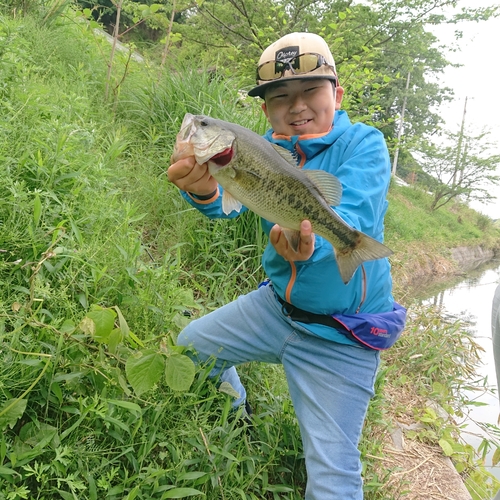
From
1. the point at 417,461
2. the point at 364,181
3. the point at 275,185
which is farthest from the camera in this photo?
the point at 417,461

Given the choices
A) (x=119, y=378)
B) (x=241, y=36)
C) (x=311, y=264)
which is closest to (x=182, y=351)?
(x=119, y=378)

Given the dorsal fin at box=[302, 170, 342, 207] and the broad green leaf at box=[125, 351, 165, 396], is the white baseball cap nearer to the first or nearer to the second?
the dorsal fin at box=[302, 170, 342, 207]

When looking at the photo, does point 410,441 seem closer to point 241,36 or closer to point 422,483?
point 422,483

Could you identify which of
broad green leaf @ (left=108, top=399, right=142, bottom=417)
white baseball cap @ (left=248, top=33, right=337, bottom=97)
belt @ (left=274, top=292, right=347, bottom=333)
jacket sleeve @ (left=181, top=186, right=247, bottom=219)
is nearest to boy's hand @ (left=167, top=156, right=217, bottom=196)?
jacket sleeve @ (left=181, top=186, right=247, bottom=219)

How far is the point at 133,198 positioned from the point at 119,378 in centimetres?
233

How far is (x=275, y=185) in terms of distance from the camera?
70.0 inches

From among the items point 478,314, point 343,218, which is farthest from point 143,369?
point 478,314

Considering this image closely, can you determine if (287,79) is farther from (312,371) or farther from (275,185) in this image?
(312,371)

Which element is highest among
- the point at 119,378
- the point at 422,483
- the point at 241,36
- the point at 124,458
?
the point at 241,36

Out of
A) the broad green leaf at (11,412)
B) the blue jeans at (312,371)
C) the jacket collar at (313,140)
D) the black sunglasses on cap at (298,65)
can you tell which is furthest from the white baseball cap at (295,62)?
the broad green leaf at (11,412)

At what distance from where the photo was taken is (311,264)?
6.72ft

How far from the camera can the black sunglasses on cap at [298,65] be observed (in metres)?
2.21

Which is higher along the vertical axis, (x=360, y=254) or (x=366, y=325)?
(x=360, y=254)

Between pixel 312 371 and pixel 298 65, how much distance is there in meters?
1.60
